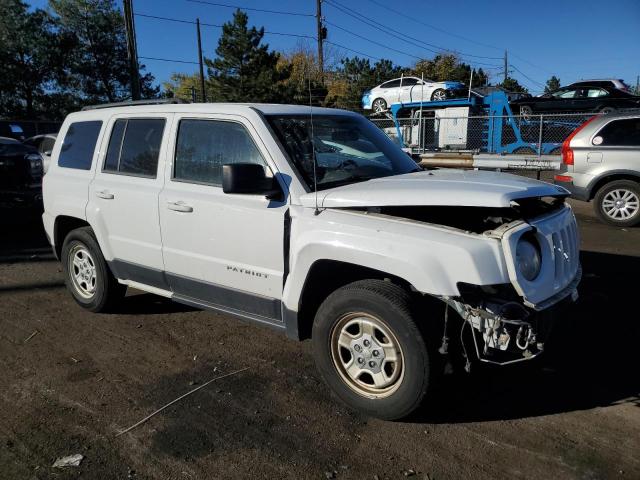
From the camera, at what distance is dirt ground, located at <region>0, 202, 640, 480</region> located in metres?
2.83

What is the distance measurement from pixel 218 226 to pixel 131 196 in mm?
1055

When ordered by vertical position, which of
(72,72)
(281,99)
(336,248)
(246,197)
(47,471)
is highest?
(72,72)

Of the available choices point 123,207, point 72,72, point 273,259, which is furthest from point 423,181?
point 72,72

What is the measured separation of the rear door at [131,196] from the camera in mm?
4281

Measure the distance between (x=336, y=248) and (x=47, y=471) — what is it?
6.52ft

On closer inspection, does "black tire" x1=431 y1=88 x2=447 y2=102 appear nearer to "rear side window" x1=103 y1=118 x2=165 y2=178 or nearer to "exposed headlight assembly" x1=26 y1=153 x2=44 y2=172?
"exposed headlight assembly" x1=26 y1=153 x2=44 y2=172

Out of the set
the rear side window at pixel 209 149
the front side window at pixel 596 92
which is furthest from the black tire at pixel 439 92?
the rear side window at pixel 209 149

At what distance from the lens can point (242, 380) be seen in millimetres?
3787

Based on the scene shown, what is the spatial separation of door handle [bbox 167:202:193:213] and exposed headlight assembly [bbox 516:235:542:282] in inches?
91.8

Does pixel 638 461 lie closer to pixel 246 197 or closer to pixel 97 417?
pixel 246 197

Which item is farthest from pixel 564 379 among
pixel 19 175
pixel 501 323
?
pixel 19 175

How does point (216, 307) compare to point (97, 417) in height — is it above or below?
above

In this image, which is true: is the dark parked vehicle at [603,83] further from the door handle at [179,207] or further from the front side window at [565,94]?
the door handle at [179,207]

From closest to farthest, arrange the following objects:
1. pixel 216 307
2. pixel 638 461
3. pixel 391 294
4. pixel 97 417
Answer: pixel 638 461 < pixel 391 294 < pixel 97 417 < pixel 216 307
